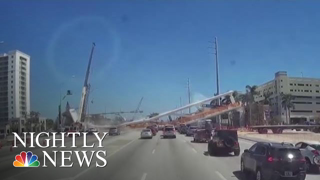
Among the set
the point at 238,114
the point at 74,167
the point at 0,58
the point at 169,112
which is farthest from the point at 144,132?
the point at 169,112

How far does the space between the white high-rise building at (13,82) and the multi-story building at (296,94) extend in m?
99.6

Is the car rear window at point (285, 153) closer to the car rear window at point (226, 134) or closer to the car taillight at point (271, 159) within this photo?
the car taillight at point (271, 159)

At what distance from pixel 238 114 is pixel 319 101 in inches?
2051

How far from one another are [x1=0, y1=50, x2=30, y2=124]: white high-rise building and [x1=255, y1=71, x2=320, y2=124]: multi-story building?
99.6m

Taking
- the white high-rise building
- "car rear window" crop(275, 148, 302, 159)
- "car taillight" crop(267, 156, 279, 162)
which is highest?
the white high-rise building

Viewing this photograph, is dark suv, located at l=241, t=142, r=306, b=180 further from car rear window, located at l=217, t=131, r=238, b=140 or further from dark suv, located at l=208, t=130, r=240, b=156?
car rear window, located at l=217, t=131, r=238, b=140

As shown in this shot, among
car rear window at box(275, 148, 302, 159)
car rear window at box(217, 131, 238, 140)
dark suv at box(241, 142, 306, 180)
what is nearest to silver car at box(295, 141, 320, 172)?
dark suv at box(241, 142, 306, 180)

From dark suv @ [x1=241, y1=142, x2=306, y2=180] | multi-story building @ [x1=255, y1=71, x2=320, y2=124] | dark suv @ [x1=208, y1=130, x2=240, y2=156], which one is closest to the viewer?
dark suv @ [x1=241, y1=142, x2=306, y2=180]

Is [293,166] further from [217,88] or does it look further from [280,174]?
[217,88]

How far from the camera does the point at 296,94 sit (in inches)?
5851

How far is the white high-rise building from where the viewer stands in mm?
44750

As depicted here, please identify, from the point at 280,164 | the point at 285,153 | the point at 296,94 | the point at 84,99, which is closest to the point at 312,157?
the point at 285,153

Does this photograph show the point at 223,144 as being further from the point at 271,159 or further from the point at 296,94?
the point at 296,94

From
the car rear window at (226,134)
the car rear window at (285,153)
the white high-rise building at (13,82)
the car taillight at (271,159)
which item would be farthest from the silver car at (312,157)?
the white high-rise building at (13,82)
